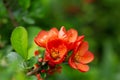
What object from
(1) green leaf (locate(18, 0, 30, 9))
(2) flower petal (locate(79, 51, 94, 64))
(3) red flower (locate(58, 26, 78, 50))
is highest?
(1) green leaf (locate(18, 0, 30, 9))

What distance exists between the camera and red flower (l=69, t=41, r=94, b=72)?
1601mm

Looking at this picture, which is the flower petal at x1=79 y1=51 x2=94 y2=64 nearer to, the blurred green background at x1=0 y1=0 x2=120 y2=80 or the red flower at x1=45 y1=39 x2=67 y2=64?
the red flower at x1=45 y1=39 x2=67 y2=64

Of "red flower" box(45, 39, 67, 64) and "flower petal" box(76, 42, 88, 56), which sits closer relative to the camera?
"red flower" box(45, 39, 67, 64)

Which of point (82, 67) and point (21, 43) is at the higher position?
point (21, 43)

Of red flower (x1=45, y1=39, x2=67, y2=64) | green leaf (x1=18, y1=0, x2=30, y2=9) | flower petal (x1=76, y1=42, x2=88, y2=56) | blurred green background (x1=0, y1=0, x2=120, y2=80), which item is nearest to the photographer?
red flower (x1=45, y1=39, x2=67, y2=64)

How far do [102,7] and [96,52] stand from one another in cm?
40

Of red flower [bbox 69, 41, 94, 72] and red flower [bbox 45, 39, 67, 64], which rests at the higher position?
red flower [bbox 45, 39, 67, 64]

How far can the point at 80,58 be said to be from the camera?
5.64 ft

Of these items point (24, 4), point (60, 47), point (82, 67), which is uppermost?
point (24, 4)

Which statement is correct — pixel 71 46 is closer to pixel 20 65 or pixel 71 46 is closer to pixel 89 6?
pixel 20 65

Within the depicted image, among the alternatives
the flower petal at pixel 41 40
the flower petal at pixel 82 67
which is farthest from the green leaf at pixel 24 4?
the flower petal at pixel 82 67

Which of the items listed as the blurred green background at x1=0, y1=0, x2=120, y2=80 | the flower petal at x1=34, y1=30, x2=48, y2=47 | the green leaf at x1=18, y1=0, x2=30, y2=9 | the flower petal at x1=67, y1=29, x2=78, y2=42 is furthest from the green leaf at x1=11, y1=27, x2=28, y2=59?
the blurred green background at x1=0, y1=0, x2=120, y2=80

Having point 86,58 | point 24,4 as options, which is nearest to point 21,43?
point 86,58

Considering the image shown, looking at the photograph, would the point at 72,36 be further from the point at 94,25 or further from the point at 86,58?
the point at 94,25
